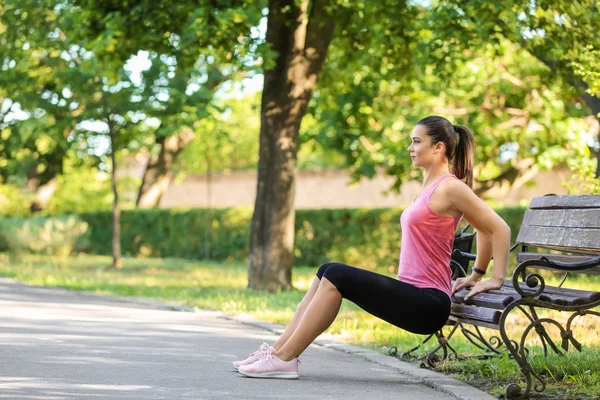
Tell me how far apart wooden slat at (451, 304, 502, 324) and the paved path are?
470 millimetres

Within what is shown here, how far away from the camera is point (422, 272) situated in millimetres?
6746

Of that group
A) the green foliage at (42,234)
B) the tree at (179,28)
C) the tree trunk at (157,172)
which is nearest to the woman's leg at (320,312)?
the tree at (179,28)

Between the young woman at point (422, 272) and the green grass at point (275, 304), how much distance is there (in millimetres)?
755

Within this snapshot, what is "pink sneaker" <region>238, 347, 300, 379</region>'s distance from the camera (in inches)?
275

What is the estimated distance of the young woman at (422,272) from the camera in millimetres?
6641

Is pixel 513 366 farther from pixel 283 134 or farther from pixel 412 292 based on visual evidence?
pixel 283 134

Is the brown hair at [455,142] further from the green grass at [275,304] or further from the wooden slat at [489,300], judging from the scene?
the green grass at [275,304]

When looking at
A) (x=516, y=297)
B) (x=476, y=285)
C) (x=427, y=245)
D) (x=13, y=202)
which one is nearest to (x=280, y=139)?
(x=476, y=285)

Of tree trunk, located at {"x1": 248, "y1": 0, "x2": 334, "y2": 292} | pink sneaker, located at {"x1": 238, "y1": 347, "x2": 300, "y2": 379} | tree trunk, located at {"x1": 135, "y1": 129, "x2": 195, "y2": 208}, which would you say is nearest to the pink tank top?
pink sneaker, located at {"x1": 238, "y1": 347, "x2": 300, "y2": 379}

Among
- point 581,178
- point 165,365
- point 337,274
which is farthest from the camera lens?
point 581,178

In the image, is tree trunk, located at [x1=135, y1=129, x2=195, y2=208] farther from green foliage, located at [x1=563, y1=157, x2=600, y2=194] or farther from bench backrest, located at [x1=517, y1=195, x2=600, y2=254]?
bench backrest, located at [x1=517, y1=195, x2=600, y2=254]

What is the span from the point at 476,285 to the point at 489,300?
0.71ft

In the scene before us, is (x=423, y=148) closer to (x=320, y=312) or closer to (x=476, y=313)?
(x=476, y=313)

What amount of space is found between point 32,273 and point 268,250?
650 centimetres
